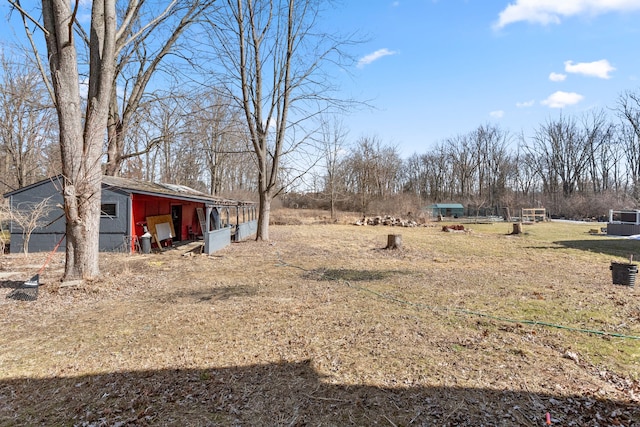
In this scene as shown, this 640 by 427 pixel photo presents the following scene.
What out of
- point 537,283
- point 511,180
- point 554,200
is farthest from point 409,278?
point 511,180

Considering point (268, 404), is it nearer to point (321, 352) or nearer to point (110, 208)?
point (321, 352)

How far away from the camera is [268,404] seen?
3184 millimetres

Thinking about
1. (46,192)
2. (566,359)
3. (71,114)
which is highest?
(71,114)

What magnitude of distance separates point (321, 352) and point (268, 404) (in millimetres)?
1193

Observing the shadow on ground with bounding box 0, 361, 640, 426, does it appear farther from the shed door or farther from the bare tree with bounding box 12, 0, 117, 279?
the shed door

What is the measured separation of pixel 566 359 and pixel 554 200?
50.7m

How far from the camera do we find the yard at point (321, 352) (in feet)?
10.1

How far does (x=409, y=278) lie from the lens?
877 cm

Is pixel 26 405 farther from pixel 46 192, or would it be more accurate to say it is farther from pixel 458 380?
pixel 46 192

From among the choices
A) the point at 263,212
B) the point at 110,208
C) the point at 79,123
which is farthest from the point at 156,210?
the point at 79,123

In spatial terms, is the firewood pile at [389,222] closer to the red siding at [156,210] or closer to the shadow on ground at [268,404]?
the red siding at [156,210]

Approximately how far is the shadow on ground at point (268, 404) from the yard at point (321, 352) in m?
0.02

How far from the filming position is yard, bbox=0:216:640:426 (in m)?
Result: 3.07

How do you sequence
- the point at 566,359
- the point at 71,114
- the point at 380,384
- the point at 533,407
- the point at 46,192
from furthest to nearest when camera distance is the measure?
the point at 46,192
the point at 71,114
the point at 566,359
the point at 380,384
the point at 533,407
